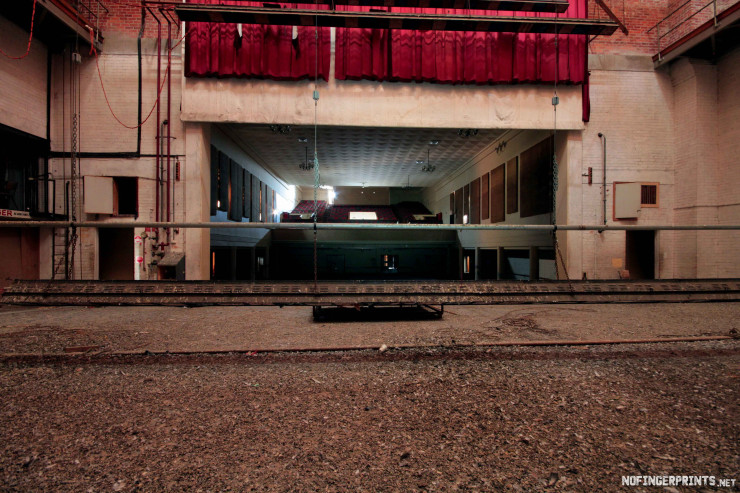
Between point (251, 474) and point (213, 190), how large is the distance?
1023 centimetres

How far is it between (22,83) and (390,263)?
46.3 ft

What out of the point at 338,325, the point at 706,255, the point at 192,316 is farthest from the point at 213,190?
the point at 706,255

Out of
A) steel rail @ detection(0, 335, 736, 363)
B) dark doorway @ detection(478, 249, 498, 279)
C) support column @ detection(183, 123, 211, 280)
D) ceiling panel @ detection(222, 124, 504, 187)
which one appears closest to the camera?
steel rail @ detection(0, 335, 736, 363)

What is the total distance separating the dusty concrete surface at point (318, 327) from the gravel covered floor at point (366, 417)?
96 mm

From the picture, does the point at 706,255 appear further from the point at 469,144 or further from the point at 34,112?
the point at 34,112

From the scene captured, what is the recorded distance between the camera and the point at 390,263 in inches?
674

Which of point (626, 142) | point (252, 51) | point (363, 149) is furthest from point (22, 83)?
point (626, 142)

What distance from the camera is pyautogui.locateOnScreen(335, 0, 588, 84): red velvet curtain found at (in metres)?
8.44

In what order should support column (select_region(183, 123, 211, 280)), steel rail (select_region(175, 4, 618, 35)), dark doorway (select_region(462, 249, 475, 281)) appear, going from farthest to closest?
dark doorway (select_region(462, 249, 475, 281)) < support column (select_region(183, 123, 211, 280)) < steel rail (select_region(175, 4, 618, 35))

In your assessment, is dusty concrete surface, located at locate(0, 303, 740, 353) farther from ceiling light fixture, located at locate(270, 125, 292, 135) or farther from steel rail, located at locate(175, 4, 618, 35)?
ceiling light fixture, located at locate(270, 125, 292, 135)

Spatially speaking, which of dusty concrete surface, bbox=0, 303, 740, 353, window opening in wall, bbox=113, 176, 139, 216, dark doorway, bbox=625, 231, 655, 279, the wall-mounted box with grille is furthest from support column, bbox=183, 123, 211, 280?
dark doorway, bbox=625, 231, 655, 279

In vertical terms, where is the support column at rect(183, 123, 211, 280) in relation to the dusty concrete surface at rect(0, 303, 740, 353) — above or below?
above

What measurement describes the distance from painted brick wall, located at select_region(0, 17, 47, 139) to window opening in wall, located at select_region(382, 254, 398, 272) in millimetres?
13231

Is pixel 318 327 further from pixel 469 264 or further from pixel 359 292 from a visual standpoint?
pixel 469 264
